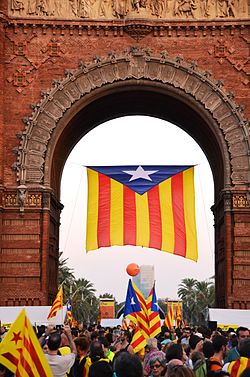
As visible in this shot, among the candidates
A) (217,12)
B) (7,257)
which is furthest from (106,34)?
(7,257)

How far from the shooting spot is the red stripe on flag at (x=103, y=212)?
21047 mm

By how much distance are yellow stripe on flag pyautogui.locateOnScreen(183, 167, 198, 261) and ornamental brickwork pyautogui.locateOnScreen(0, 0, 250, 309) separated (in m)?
Result: 2.86

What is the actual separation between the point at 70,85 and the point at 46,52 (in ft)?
4.80

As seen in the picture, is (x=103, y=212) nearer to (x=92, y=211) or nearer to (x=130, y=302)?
(x=92, y=211)

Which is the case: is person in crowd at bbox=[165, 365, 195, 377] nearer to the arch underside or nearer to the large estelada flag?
the large estelada flag

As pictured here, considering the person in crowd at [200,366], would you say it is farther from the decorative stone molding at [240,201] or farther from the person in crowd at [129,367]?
the decorative stone molding at [240,201]

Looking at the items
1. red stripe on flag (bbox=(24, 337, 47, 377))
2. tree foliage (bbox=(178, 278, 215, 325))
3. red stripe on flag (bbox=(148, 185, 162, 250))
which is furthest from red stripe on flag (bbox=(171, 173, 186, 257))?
tree foliage (bbox=(178, 278, 215, 325))

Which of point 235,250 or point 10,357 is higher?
point 235,250

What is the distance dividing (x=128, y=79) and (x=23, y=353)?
19.6m

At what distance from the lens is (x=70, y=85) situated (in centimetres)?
2552

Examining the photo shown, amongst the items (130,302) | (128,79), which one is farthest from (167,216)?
(128,79)

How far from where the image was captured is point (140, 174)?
21.2 m

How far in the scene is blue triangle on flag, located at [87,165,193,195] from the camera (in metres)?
21.2

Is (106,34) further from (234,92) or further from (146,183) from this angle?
(146,183)
